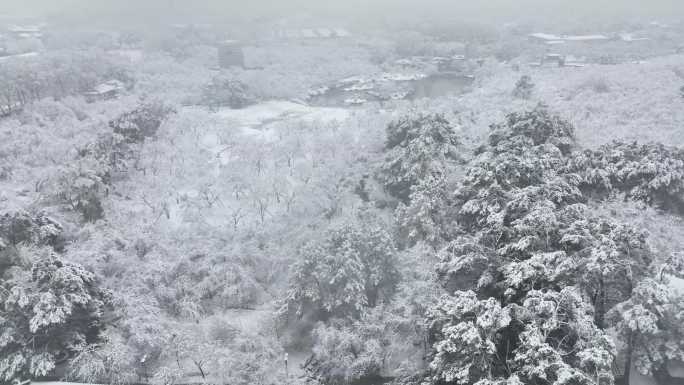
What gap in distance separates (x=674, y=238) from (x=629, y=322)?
9578 mm

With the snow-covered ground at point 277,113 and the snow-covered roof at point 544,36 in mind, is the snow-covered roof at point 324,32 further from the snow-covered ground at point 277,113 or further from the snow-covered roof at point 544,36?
the snow-covered ground at point 277,113

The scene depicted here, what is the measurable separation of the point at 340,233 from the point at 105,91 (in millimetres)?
48842

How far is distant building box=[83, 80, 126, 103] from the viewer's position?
60.7 metres

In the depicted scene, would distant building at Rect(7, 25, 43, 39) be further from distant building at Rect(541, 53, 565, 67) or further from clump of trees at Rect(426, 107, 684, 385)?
clump of trees at Rect(426, 107, 684, 385)

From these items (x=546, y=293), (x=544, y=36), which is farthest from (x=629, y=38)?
(x=546, y=293)

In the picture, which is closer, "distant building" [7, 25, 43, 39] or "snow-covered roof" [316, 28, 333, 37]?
"distant building" [7, 25, 43, 39]

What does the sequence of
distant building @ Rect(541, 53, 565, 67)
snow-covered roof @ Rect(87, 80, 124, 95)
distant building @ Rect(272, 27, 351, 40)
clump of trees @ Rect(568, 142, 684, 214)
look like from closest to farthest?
1. clump of trees @ Rect(568, 142, 684, 214)
2. snow-covered roof @ Rect(87, 80, 124, 95)
3. distant building @ Rect(541, 53, 565, 67)
4. distant building @ Rect(272, 27, 351, 40)

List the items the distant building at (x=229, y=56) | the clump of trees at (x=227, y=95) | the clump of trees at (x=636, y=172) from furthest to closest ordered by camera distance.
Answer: the distant building at (x=229, y=56), the clump of trees at (x=227, y=95), the clump of trees at (x=636, y=172)

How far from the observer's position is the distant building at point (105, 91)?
60.7m

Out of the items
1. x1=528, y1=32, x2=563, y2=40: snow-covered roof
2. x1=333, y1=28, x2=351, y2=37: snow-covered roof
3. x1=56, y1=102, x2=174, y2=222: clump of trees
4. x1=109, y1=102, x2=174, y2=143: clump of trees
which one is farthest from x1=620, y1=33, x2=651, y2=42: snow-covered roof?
x1=56, y1=102, x2=174, y2=222: clump of trees

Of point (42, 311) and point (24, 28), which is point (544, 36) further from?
point (24, 28)

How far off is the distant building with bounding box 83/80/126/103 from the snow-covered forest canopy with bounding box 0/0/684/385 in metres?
0.35

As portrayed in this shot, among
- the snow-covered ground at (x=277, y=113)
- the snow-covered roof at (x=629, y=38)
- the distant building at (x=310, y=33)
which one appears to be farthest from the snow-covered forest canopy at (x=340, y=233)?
the distant building at (x=310, y=33)

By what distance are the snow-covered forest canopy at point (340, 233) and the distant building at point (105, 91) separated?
0.35 metres
